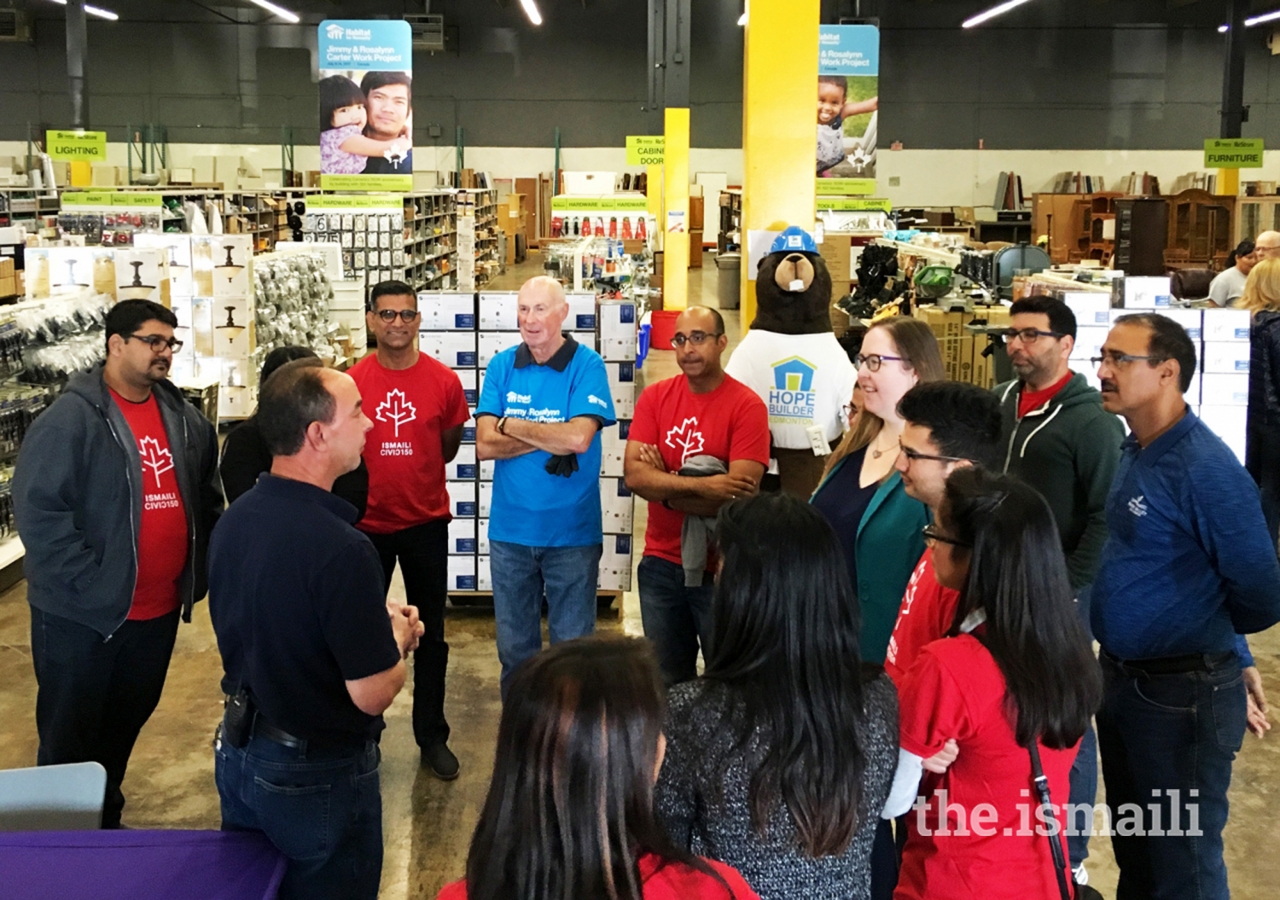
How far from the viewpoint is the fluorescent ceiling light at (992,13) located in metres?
21.6

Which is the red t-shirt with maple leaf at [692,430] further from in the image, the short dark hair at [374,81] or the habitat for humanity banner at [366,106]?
the short dark hair at [374,81]

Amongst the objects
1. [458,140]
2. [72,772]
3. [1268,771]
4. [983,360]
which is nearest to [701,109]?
[458,140]

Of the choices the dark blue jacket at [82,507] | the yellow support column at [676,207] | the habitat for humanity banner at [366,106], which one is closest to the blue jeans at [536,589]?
the dark blue jacket at [82,507]

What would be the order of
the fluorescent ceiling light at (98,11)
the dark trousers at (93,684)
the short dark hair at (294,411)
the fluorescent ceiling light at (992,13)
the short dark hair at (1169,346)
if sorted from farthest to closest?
1. the fluorescent ceiling light at (98,11)
2. the fluorescent ceiling light at (992,13)
3. the dark trousers at (93,684)
4. the short dark hair at (1169,346)
5. the short dark hair at (294,411)

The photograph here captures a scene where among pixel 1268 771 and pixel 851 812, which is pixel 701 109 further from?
pixel 851 812

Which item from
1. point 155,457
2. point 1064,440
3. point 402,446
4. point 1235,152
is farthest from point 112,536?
point 1235,152

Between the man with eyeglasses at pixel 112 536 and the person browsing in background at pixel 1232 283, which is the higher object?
the person browsing in background at pixel 1232 283

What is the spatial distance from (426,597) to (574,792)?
321 cm

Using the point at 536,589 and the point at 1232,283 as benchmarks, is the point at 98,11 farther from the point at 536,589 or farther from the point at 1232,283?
the point at 536,589

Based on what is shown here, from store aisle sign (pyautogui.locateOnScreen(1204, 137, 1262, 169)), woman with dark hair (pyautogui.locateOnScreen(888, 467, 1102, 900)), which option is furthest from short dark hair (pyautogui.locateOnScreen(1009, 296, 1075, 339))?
store aisle sign (pyautogui.locateOnScreen(1204, 137, 1262, 169))

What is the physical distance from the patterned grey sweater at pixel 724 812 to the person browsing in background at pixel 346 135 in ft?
30.1

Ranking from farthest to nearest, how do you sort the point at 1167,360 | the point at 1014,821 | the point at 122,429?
the point at 122,429
the point at 1167,360
the point at 1014,821

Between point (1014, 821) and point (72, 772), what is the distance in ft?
6.51

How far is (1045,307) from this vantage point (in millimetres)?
3852
